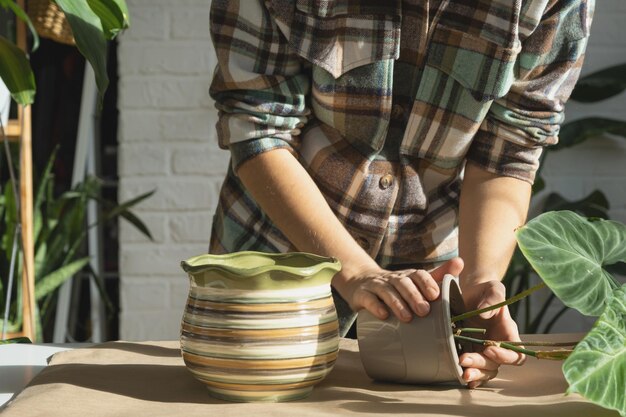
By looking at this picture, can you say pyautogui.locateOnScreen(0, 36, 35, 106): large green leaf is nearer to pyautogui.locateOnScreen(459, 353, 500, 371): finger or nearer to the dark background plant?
pyautogui.locateOnScreen(459, 353, 500, 371): finger

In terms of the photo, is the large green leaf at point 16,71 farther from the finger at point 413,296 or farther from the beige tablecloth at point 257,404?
the finger at point 413,296

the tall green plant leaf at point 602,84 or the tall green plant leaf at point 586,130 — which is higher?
the tall green plant leaf at point 602,84

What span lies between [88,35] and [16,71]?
23 cm

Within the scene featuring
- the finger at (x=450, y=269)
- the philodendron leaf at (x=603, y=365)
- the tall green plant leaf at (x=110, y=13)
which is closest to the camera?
the philodendron leaf at (x=603, y=365)

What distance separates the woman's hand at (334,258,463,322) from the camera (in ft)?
2.25

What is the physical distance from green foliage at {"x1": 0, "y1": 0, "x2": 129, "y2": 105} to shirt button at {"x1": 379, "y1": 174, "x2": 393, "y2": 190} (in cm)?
34

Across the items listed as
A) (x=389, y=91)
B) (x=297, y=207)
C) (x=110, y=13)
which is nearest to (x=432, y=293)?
(x=297, y=207)

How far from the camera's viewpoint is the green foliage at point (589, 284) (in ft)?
1.73

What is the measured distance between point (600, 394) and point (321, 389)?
234 mm

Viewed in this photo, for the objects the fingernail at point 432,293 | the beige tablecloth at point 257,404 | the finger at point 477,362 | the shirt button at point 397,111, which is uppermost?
the shirt button at point 397,111

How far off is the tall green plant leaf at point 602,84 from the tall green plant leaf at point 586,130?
2.5 inches

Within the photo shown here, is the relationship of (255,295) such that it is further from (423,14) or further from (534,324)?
(534,324)

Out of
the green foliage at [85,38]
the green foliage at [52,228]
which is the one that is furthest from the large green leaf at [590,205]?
the green foliage at [85,38]

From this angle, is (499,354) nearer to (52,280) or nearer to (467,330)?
(467,330)
